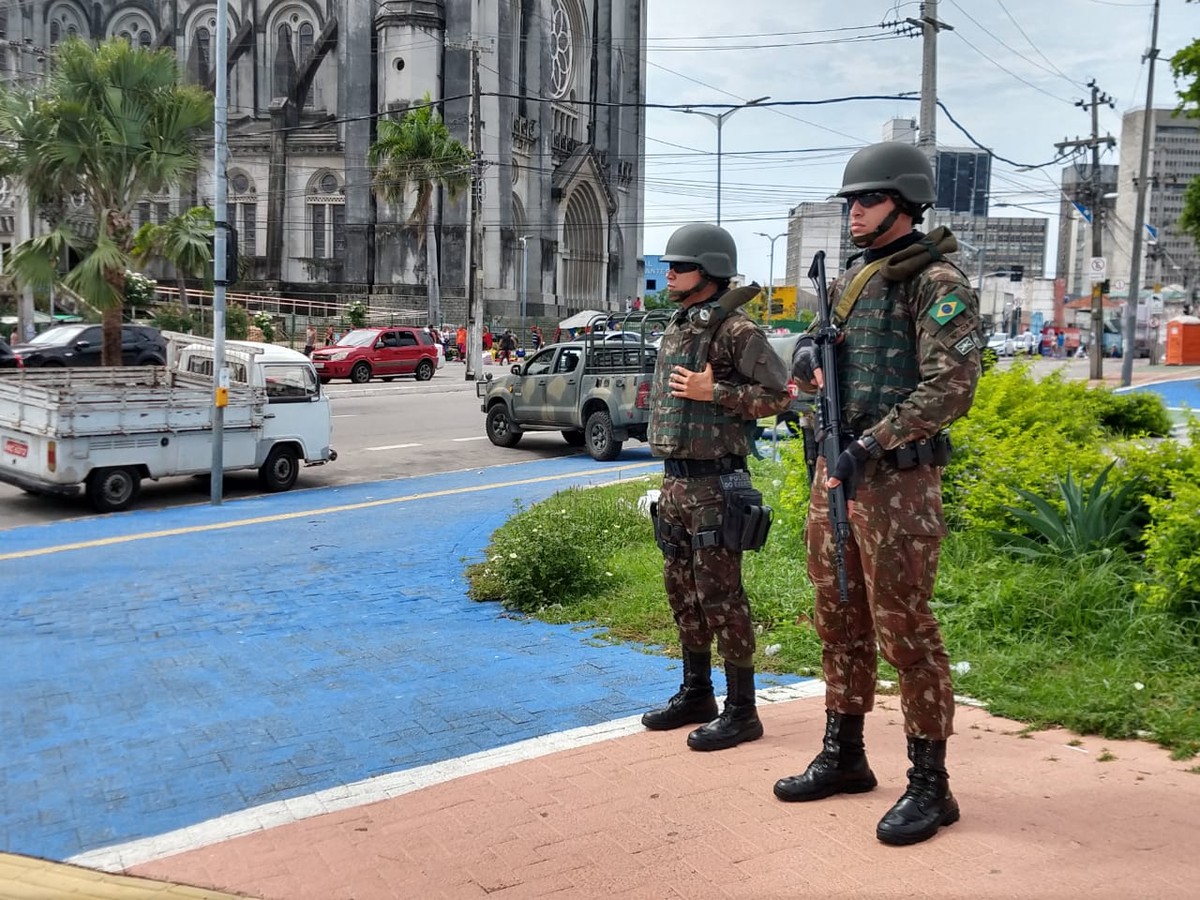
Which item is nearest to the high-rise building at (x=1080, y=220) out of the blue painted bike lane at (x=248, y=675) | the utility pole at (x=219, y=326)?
the utility pole at (x=219, y=326)

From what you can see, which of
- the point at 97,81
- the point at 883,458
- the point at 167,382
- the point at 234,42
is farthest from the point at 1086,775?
the point at 234,42

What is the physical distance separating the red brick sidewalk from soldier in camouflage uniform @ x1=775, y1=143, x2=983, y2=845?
Answer: 9.0 inches

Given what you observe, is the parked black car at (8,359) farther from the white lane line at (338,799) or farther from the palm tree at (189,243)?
the white lane line at (338,799)

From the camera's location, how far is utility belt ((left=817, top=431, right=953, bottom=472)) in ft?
11.6

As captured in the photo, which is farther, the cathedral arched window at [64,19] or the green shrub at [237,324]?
the cathedral arched window at [64,19]

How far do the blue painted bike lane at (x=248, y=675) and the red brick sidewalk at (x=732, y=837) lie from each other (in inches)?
21.3

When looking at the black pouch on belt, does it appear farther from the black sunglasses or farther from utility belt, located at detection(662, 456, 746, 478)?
the black sunglasses

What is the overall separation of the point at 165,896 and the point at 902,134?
22977 mm

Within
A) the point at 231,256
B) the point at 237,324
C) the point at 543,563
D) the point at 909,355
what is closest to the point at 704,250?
the point at 909,355

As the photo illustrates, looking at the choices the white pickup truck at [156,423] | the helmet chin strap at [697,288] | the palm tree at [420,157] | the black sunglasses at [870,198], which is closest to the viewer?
the black sunglasses at [870,198]

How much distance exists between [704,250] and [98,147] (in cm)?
1390

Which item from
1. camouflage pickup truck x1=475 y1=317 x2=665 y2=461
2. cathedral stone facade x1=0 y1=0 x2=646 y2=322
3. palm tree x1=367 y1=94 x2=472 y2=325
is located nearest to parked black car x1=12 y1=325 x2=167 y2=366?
camouflage pickup truck x1=475 y1=317 x2=665 y2=461

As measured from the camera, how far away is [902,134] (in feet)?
77.6

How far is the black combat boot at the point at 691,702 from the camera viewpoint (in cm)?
477
